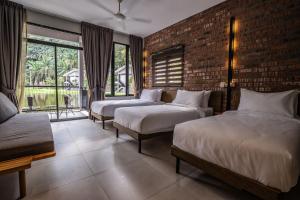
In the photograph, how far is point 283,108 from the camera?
2.14 m

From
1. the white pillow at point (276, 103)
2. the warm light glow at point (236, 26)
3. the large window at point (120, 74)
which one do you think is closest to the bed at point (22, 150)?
the white pillow at point (276, 103)

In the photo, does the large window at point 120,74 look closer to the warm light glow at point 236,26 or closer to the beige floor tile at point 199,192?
the warm light glow at point 236,26

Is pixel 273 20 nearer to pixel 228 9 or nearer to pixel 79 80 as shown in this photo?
pixel 228 9

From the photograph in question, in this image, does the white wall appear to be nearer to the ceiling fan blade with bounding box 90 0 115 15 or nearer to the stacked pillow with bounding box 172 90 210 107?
the ceiling fan blade with bounding box 90 0 115 15

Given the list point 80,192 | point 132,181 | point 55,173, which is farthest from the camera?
point 55,173

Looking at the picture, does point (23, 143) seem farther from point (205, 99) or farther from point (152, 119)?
point (205, 99)

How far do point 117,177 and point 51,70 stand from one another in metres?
4.20

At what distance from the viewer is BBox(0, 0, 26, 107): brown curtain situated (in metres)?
3.34

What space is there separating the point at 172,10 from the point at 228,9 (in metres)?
1.21

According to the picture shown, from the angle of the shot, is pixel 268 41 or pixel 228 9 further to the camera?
pixel 228 9

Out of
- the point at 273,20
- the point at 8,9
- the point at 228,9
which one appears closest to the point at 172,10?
the point at 228,9

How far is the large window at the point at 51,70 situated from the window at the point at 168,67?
2435 mm

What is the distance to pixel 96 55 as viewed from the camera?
4.68 meters

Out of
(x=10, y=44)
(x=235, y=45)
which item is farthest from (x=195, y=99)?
(x=10, y=44)
